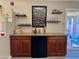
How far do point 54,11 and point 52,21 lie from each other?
0.51 m

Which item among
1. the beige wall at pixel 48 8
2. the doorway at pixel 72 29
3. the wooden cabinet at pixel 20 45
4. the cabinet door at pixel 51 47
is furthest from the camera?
the doorway at pixel 72 29

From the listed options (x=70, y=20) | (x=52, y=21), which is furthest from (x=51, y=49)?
(x=70, y=20)

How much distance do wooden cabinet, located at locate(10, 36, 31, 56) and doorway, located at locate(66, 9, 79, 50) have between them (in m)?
2.69

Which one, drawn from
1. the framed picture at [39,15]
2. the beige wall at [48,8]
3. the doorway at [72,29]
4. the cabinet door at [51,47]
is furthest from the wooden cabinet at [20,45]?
the doorway at [72,29]

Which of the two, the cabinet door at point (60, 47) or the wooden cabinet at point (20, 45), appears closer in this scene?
the wooden cabinet at point (20, 45)

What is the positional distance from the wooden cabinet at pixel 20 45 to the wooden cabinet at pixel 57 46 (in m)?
0.95

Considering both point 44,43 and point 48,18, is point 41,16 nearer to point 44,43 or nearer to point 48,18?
point 48,18

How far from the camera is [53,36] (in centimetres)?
744

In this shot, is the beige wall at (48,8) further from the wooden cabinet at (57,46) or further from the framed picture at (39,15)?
the wooden cabinet at (57,46)

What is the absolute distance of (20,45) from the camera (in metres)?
7.29

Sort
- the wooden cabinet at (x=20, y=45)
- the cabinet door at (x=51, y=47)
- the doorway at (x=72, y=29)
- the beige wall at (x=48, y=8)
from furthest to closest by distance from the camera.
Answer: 1. the doorway at (x=72, y=29)
2. the beige wall at (x=48, y=8)
3. the cabinet door at (x=51, y=47)
4. the wooden cabinet at (x=20, y=45)

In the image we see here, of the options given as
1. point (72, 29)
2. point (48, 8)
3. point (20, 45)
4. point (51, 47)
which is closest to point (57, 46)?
point (51, 47)

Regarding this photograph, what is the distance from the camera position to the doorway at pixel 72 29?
8933mm

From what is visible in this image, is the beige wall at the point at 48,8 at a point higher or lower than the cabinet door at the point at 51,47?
higher
